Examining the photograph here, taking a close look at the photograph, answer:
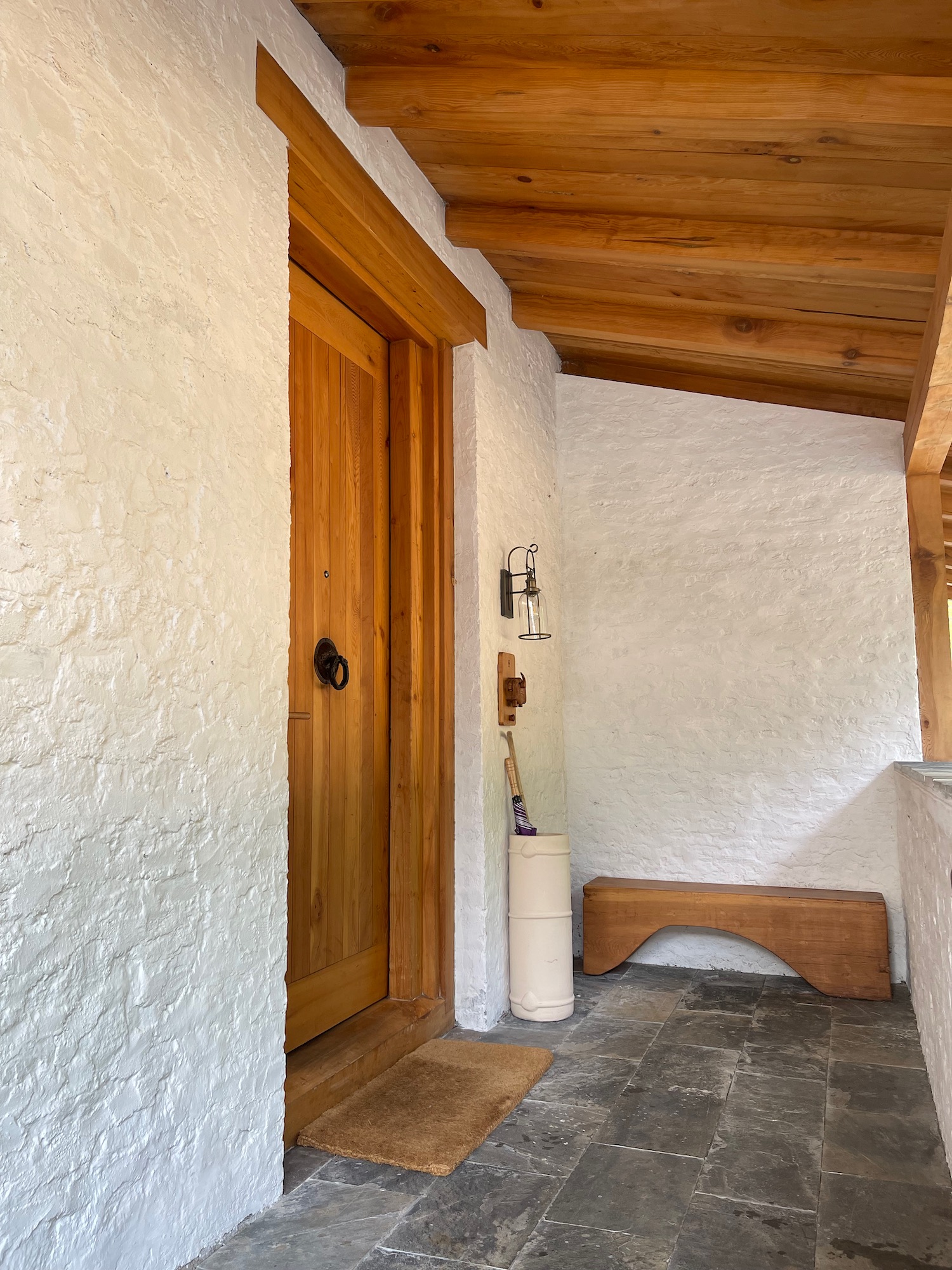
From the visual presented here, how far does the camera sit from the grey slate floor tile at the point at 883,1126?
2.38m

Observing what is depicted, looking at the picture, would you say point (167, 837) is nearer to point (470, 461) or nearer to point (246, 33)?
point (246, 33)

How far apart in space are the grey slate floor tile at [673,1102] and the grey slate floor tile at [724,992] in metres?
0.55

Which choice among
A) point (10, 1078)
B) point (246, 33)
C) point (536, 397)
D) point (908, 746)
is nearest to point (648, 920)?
point (908, 746)

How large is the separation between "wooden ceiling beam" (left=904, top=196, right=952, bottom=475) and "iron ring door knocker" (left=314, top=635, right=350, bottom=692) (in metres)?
2.22

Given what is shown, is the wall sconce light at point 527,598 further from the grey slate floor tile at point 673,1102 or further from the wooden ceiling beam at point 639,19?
the wooden ceiling beam at point 639,19

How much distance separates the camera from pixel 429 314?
3.58m

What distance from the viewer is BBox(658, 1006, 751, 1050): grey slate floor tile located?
11.1 ft

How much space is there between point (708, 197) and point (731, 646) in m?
2.16

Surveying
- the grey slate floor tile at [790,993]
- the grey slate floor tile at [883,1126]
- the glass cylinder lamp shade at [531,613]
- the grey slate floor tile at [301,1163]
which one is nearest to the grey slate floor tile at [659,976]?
the grey slate floor tile at [790,993]

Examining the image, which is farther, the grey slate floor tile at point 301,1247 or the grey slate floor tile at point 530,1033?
the grey slate floor tile at point 530,1033

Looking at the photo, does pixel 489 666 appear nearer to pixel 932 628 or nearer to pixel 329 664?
pixel 329 664

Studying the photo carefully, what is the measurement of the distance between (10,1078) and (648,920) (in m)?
3.19

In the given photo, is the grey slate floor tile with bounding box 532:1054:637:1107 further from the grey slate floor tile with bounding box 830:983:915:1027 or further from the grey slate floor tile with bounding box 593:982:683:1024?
the grey slate floor tile with bounding box 830:983:915:1027

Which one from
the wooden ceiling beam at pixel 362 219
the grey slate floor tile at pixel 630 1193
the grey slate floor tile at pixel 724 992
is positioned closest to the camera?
the grey slate floor tile at pixel 630 1193
